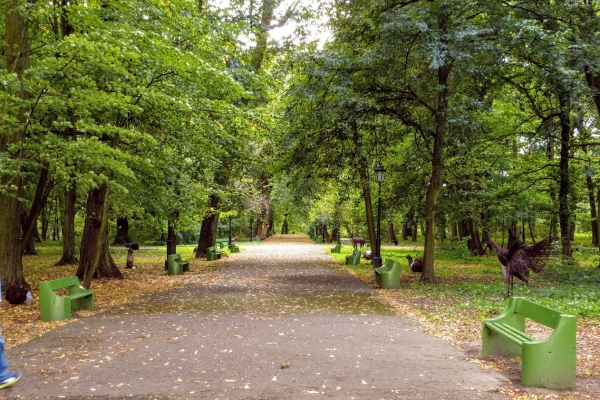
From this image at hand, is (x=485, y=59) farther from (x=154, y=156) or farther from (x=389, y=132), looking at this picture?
(x=154, y=156)

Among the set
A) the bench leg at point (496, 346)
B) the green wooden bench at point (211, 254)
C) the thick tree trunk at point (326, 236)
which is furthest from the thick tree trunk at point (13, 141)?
the thick tree trunk at point (326, 236)

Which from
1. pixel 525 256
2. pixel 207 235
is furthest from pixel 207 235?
pixel 525 256

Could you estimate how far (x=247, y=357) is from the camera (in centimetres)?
573

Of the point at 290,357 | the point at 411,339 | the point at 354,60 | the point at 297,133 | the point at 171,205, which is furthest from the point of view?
the point at 171,205

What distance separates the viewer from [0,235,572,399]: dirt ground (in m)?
4.57

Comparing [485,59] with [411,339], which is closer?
[411,339]

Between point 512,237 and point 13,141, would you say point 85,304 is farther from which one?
point 512,237

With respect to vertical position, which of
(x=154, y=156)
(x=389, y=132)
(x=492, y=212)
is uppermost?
(x=389, y=132)

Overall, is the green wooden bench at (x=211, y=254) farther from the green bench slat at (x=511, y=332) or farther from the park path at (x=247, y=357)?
the green bench slat at (x=511, y=332)

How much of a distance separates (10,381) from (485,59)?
1083 centimetres

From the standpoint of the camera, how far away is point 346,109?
11914 millimetres

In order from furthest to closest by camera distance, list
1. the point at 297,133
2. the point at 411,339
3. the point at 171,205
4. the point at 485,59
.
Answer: the point at 171,205 < the point at 297,133 < the point at 485,59 < the point at 411,339

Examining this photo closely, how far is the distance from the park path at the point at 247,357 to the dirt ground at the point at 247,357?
0.04ft

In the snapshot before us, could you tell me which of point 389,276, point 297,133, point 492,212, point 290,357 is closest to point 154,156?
point 297,133
